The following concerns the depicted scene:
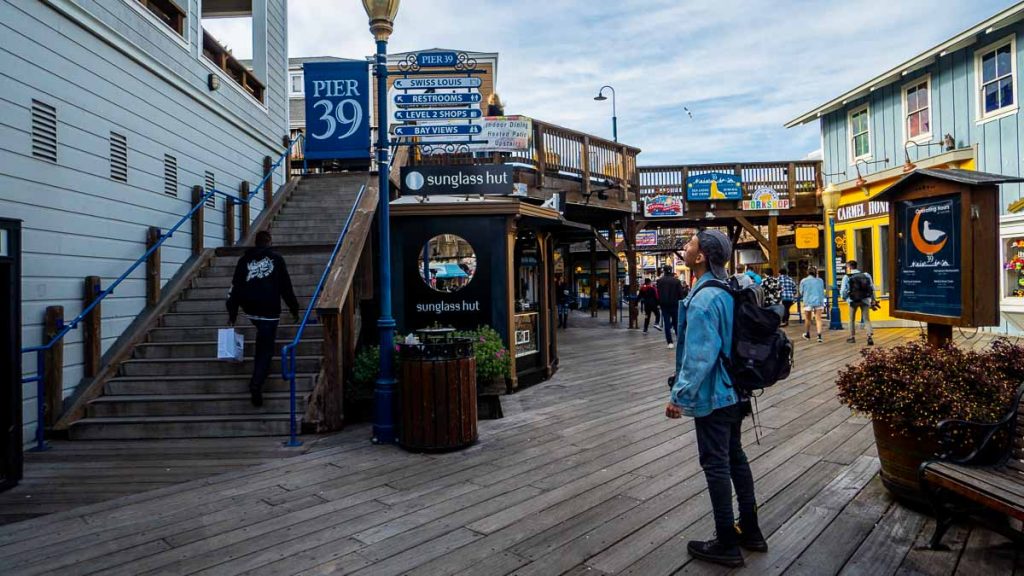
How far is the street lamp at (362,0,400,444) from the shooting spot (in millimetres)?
5500

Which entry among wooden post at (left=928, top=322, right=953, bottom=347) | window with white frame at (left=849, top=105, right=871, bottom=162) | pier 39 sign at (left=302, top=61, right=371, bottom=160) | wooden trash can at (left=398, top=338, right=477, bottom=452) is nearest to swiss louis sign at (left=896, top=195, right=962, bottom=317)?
wooden post at (left=928, top=322, right=953, bottom=347)

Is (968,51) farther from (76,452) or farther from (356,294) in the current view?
(76,452)

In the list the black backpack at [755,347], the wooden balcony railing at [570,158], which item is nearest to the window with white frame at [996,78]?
the wooden balcony railing at [570,158]

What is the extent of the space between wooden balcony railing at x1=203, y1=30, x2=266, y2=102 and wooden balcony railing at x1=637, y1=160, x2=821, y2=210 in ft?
36.1

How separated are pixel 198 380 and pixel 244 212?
4.72 metres

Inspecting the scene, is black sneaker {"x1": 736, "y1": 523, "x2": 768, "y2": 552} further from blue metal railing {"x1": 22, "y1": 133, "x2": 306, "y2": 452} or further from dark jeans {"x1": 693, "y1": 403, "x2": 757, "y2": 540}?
blue metal railing {"x1": 22, "y1": 133, "x2": 306, "y2": 452}

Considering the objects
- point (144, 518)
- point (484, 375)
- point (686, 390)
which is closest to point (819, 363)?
point (484, 375)

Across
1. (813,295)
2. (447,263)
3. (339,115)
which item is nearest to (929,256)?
(447,263)

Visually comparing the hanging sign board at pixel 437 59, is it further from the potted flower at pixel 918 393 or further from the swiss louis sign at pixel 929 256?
the potted flower at pixel 918 393

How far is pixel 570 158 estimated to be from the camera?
13.6 meters

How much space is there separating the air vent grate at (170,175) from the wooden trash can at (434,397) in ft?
16.3

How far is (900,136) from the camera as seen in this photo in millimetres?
15047

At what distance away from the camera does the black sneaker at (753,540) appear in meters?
3.23

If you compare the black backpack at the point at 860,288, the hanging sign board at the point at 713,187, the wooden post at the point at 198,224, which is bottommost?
the black backpack at the point at 860,288
